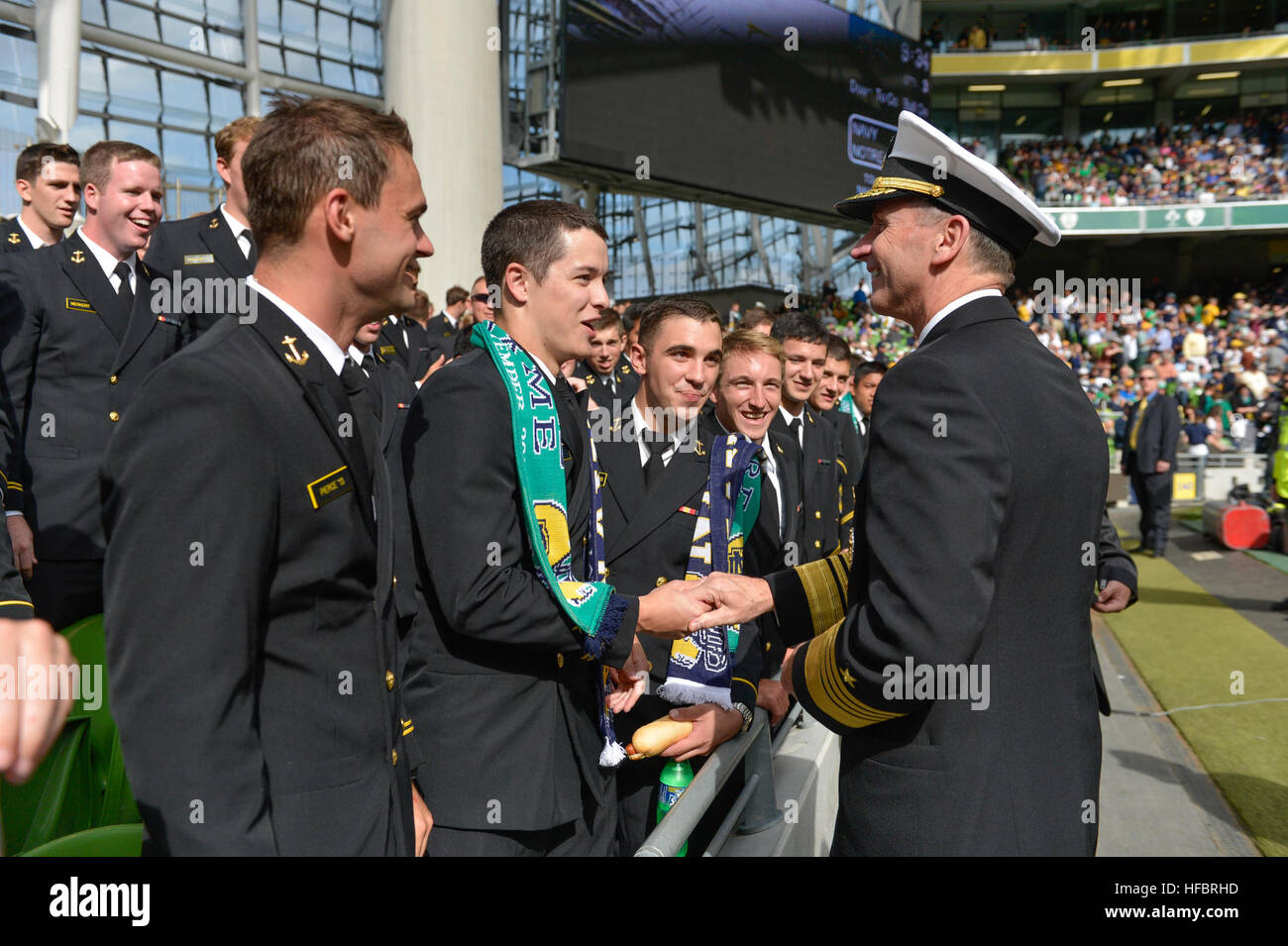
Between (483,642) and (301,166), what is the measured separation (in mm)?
1063

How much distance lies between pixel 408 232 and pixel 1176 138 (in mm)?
39628

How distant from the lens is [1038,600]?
6.11 feet

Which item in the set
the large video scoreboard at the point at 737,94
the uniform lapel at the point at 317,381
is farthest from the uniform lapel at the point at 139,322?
the large video scoreboard at the point at 737,94

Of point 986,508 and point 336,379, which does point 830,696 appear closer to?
point 986,508

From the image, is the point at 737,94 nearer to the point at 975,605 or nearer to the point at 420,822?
the point at 975,605

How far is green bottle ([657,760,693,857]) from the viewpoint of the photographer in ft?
8.96

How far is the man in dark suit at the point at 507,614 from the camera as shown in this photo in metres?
2.03

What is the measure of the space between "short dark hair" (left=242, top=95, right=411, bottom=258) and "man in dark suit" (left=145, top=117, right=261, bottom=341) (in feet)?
6.61

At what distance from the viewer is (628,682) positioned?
2520mm

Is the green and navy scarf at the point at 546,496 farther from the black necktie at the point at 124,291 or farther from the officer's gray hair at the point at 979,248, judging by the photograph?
the black necktie at the point at 124,291

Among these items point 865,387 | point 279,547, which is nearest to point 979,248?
point 279,547

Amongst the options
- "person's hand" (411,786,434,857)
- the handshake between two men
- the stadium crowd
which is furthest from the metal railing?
the stadium crowd
